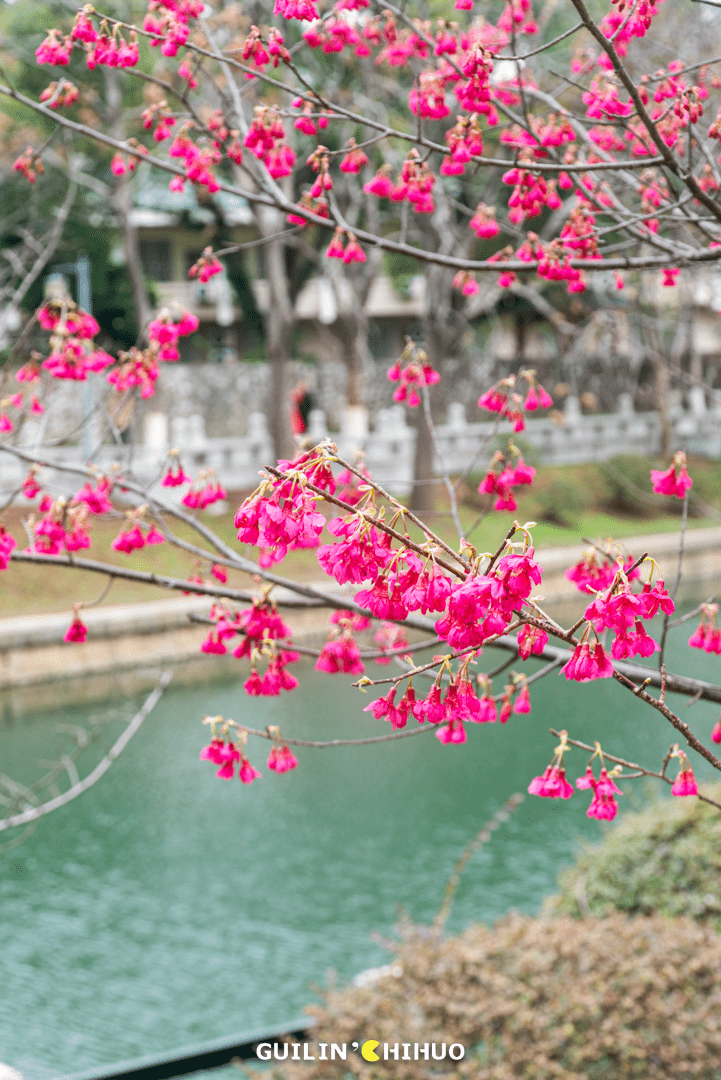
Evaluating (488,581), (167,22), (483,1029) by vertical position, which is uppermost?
(167,22)

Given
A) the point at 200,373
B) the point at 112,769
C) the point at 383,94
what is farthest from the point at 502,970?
the point at 200,373

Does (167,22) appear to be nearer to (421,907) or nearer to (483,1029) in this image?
(483,1029)

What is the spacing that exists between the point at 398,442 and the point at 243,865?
39.2ft

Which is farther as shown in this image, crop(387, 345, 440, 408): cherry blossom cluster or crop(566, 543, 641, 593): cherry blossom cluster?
crop(387, 345, 440, 408): cherry blossom cluster

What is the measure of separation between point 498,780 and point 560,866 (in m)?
1.75

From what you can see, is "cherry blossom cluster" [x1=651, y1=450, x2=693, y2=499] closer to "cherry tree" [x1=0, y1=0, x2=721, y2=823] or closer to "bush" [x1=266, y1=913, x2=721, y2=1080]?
"cherry tree" [x1=0, y1=0, x2=721, y2=823]

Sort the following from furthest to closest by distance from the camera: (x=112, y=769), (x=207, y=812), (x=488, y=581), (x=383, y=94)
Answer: (x=383, y=94), (x=112, y=769), (x=207, y=812), (x=488, y=581)

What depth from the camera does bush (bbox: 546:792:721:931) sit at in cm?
495

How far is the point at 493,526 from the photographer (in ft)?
57.9

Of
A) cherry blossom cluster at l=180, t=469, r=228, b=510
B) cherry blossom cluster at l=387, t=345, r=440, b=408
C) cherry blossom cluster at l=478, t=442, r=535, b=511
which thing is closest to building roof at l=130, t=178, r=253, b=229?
cherry blossom cluster at l=387, t=345, r=440, b=408

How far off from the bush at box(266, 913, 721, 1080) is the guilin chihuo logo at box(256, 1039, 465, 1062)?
0.08ft

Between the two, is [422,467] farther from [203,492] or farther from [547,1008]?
[203,492]

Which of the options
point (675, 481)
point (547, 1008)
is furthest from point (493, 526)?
point (675, 481)

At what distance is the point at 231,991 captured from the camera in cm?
657
